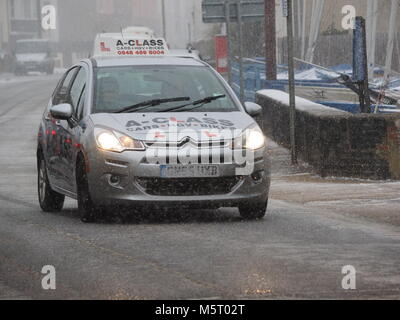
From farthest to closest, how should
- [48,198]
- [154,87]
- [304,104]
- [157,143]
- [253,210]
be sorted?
[304,104] → [48,198] → [154,87] → [253,210] → [157,143]

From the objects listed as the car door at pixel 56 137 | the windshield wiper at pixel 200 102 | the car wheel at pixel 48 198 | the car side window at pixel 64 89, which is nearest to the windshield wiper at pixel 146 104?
the windshield wiper at pixel 200 102

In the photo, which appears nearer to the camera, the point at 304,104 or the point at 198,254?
the point at 198,254

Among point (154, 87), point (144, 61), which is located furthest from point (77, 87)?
point (154, 87)

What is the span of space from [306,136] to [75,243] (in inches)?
306

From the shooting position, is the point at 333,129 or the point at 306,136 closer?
the point at 333,129

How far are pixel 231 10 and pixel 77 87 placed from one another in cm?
1049

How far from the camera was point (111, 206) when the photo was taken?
11281mm

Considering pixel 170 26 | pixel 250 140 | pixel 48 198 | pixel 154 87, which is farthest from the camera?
pixel 170 26

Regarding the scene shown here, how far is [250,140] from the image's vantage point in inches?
449

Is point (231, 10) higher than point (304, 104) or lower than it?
higher

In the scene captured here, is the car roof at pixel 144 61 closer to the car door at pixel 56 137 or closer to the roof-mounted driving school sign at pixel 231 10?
the car door at pixel 56 137
